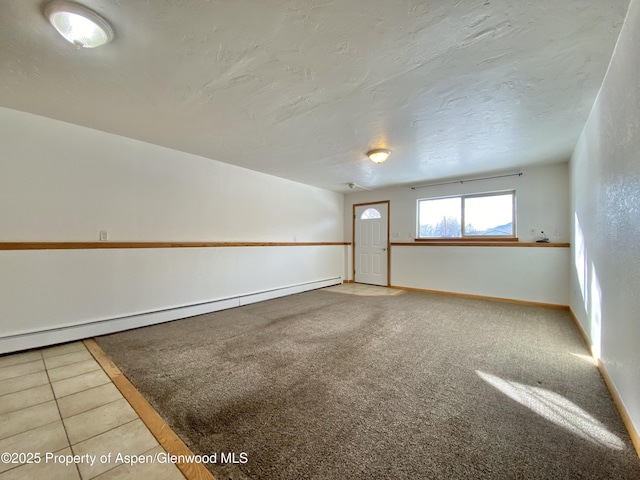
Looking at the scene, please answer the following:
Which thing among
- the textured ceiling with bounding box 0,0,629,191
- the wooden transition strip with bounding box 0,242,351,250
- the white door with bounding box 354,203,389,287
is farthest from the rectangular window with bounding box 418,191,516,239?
the wooden transition strip with bounding box 0,242,351,250

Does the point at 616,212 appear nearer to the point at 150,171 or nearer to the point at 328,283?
the point at 150,171

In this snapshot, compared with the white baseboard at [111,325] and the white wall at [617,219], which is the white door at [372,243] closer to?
the white baseboard at [111,325]

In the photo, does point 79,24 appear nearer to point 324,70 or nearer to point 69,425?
point 324,70

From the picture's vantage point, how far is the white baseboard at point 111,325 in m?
2.54

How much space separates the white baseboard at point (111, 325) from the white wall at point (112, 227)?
0.4 inches

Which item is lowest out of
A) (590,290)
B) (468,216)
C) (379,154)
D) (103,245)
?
(590,290)

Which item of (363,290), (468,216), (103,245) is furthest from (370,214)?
(103,245)

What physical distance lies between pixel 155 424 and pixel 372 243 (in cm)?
550

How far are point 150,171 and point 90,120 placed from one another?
795mm

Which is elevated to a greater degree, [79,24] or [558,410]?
[79,24]

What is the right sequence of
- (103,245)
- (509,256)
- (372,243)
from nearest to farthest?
(103,245), (509,256), (372,243)

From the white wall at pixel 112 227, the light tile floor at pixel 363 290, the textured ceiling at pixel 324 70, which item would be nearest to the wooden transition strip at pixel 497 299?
the light tile floor at pixel 363 290

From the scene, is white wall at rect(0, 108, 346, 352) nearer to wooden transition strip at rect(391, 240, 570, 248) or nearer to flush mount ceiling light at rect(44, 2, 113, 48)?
flush mount ceiling light at rect(44, 2, 113, 48)

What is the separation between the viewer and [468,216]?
16.7ft
